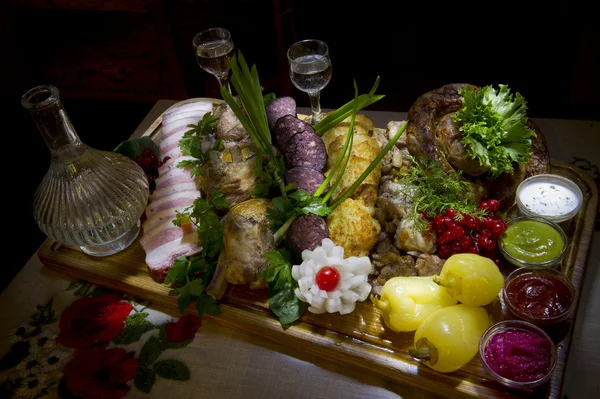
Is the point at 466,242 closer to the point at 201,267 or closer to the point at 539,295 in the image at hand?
the point at 539,295

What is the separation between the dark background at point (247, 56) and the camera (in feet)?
13.8

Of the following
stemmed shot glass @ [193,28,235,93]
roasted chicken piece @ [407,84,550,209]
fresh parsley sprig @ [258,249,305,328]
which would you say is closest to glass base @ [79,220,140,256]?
fresh parsley sprig @ [258,249,305,328]

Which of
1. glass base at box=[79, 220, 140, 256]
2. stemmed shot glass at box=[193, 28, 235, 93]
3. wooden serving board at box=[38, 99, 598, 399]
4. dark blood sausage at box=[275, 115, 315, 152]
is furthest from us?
stemmed shot glass at box=[193, 28, 235, 93]

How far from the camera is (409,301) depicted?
2193 millimetres

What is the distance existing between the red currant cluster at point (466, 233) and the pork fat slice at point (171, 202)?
114 centimetres

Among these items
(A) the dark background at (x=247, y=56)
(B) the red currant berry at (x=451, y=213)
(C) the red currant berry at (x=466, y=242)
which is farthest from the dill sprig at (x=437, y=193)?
(A) the dark background at (x=247, y=56)

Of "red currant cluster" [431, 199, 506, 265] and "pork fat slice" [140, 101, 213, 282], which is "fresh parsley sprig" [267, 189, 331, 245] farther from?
"red currant cluster" [431, 199, 506, 265]

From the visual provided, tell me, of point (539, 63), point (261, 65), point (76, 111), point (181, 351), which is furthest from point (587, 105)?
point (76, 111)

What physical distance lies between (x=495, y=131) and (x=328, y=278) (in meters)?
1.05

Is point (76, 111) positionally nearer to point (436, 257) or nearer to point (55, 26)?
point (55, 26)

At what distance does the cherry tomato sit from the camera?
7.23 feet

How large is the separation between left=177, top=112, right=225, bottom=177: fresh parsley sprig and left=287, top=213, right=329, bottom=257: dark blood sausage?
2.30ft

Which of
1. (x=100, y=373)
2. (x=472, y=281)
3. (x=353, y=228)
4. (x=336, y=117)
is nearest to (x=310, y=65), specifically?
(x=336, y=117)

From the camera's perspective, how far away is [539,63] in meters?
4.38
